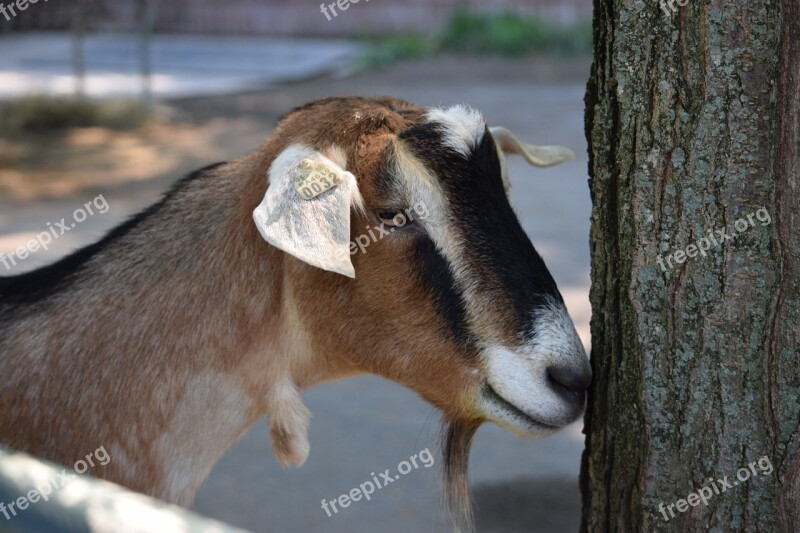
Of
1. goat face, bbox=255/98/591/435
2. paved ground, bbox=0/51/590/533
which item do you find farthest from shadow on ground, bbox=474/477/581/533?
goat face, bbox=255/98/591/435

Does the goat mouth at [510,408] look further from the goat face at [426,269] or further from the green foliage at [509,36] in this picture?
the green foliage at [509,36]

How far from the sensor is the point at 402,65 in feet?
55.3

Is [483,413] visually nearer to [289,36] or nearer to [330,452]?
[330,452]

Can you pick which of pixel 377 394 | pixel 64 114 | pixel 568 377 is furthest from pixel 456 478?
pixel 64 114

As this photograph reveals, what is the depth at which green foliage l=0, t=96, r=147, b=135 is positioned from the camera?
38.9 ft

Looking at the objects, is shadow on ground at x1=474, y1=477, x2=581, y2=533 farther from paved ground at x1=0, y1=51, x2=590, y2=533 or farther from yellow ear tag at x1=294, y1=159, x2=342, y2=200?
yellow ear tag at x1=294, y1=159, x2=342, y2=200

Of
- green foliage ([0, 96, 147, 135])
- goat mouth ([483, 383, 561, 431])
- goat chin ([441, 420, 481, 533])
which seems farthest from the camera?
green foliage ([0, 96, 147, 135])

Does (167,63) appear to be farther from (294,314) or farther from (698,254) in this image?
(698,254)

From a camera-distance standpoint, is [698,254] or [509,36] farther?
[509,36]

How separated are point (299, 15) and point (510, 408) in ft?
60.1

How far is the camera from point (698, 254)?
8.08ft

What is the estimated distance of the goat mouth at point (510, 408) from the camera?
8.75 ft

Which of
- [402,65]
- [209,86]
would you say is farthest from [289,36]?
[209,86]

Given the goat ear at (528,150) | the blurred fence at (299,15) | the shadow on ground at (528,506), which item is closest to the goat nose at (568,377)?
the goat ear at (528,150)
